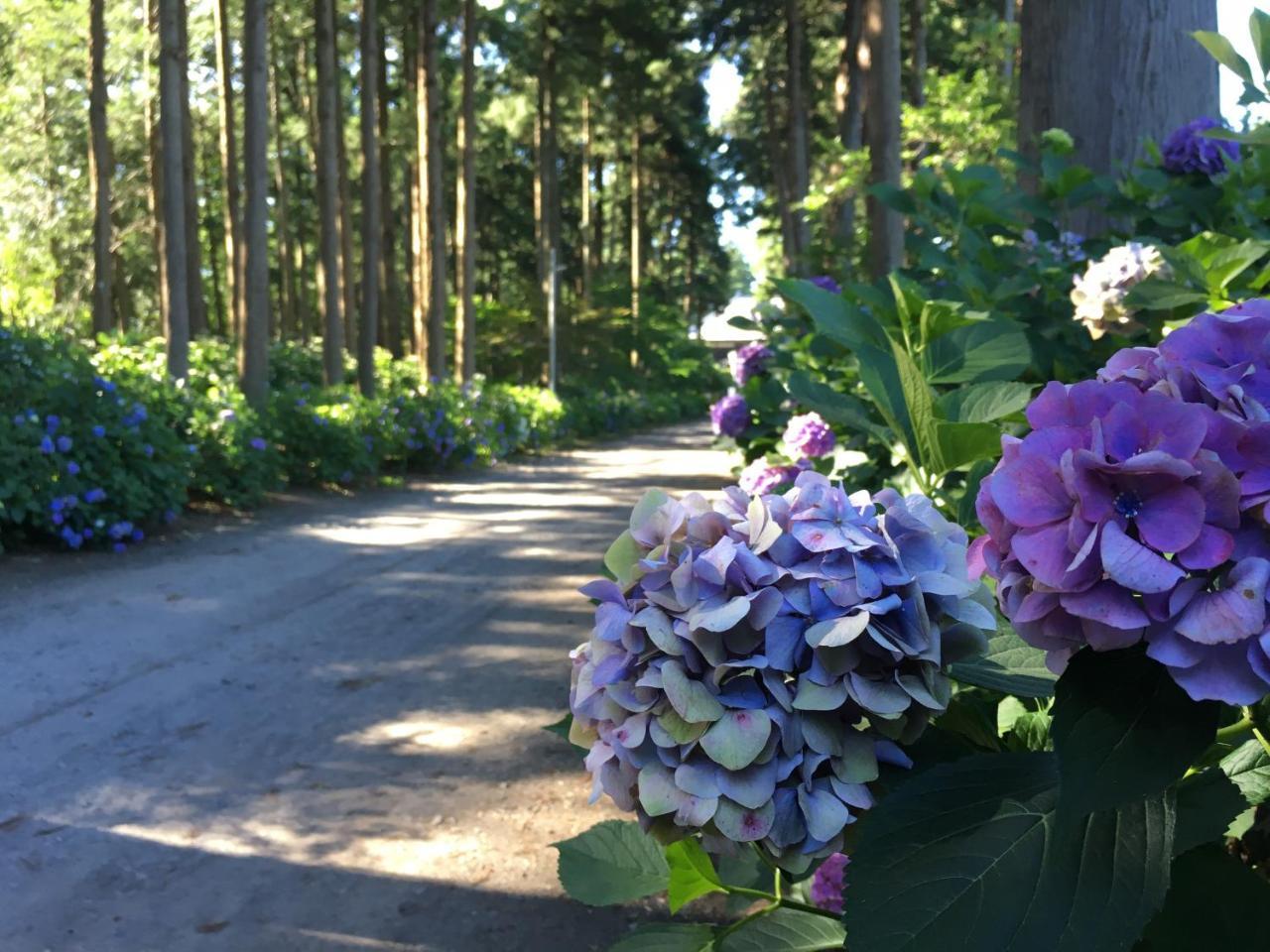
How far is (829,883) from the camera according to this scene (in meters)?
1.52

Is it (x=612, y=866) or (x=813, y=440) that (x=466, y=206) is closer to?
(x=813, y=440)

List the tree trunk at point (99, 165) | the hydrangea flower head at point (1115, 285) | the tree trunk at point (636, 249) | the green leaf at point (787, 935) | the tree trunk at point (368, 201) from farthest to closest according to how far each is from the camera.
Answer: the tree trunk at point (636, 249)
the tree trunk at point (99, 165)
the tree trunk at point (368, 201)
the hydrangea flower head at point (1115, 285)
the green leaf at point (787, 935)

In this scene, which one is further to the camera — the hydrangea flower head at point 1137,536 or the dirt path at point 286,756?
the dirt path at point 286,756

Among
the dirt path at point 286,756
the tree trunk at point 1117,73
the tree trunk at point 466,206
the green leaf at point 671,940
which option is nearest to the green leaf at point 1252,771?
the green leaf at point 671,940

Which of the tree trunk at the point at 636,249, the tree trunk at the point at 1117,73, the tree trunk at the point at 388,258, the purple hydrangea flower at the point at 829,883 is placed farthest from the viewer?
the tree trunk at the point at 636,249

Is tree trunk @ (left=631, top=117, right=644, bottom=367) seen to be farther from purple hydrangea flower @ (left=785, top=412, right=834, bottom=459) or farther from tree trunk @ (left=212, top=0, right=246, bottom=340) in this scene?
purple hydrangea flower @ (left=785, top=412, right=834, bottom=459)

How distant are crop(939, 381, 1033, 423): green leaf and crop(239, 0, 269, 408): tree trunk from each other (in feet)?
43.9

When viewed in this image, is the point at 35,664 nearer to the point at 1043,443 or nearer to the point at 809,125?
the point at 1043,443

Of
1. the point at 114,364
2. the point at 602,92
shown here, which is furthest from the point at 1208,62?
the point at 602,92

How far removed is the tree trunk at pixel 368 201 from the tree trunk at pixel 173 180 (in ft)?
13.6

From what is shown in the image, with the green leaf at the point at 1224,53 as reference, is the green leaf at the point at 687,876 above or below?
below

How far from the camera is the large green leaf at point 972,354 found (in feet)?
5.24

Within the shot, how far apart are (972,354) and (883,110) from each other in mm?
8802

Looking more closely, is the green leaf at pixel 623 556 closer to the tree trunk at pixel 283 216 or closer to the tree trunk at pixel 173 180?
the tree trunk at pixel 173 180
